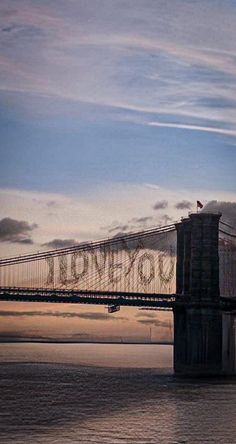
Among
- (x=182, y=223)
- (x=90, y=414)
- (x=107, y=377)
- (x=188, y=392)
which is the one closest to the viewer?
(x=90, y=414)

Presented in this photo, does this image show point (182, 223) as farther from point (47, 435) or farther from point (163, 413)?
point (47, 435)

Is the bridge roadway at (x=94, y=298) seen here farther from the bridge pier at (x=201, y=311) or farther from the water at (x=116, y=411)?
the water at (x=116, y=411)

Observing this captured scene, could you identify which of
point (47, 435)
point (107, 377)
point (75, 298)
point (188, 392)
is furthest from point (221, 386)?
point (47, 435)

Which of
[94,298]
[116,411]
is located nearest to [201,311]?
[94,298]

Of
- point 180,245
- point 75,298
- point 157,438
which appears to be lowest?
point 157,438

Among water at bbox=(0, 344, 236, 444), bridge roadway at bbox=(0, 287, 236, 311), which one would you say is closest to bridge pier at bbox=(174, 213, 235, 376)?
bridge roadway at bbox=(0, 287, 236, 311)

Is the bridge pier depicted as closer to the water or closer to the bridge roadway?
the bridge roadway

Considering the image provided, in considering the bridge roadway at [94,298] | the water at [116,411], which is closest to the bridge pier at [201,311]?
the bridge roadway at [94,298]

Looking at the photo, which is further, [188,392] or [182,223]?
[182,223]
